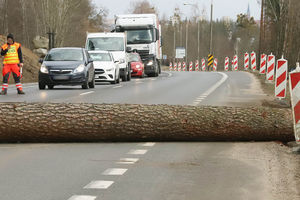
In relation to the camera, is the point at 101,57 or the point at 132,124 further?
the point at 101,57

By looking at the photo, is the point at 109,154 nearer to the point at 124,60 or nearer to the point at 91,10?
the point at 124,60

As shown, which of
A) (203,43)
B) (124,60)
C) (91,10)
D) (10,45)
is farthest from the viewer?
(203,43)

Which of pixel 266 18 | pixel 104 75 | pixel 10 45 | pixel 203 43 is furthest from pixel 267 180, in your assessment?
pixel 203 43

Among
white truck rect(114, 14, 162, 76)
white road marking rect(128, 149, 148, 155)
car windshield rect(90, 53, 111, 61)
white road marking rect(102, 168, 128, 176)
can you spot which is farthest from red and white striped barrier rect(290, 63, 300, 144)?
white truck rect(114, 14, 162, 76)

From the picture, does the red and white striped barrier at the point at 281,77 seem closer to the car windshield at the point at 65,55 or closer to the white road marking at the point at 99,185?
the car windshield at the point at 65,55

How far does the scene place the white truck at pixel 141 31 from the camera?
44.1 m

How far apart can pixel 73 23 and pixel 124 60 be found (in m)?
59.0

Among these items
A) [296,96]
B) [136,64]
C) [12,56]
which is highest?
[12,56]

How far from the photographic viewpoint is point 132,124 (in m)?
10.8

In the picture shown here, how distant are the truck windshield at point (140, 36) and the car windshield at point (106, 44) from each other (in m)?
7.07

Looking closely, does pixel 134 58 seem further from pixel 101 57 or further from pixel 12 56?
pixel 12 56

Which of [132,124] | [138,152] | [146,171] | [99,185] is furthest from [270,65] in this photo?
[99,185]

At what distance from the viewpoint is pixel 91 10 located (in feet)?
367

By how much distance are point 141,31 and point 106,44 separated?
7.47m
